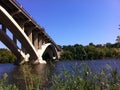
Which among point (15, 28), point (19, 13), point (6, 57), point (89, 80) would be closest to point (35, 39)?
point (19, 13)

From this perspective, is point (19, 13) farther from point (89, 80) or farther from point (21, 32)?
point (89, 80)

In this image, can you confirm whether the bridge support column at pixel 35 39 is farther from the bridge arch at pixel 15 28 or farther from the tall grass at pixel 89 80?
the tall grass at pixel 89 80

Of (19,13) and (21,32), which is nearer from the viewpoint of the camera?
(21,32)

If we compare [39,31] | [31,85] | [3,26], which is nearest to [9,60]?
[39,31]

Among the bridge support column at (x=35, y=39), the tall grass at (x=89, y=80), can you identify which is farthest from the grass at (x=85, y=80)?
the bridge support column at (x=35, y=39)

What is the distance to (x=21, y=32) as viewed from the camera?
50875mm

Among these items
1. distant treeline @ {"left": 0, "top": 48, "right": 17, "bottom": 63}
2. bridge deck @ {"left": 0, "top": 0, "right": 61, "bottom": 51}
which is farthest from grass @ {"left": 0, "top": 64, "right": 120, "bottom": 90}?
distant treeline @ {"left": 0, "top": 48, "right": 17, "bottom": 63}

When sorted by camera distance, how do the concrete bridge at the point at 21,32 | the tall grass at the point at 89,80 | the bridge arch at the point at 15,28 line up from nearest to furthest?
the tall grass at the point at 89,80 < the bridge arch at the point at 15,28 < the concrete bridge at the point at 21,32

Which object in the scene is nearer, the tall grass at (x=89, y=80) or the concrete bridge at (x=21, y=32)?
the tall grass at (x=89, y=80)

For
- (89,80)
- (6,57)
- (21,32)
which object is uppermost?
(21,32)

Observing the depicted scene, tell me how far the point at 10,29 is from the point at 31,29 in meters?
11.1

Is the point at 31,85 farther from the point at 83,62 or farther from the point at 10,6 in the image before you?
the point at 10,6

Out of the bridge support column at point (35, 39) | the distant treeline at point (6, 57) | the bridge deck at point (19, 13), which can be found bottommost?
the distant treeline at point (6, 57)

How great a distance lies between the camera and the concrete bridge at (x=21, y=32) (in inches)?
1902
